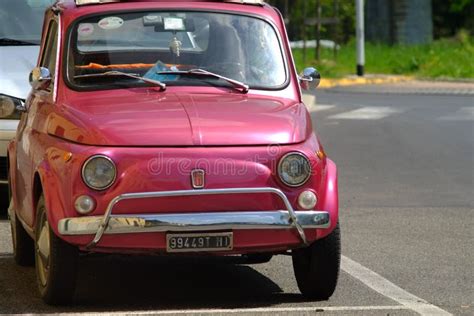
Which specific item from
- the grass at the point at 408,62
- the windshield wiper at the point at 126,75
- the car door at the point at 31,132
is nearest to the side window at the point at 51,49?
the car door at the point at 31,132

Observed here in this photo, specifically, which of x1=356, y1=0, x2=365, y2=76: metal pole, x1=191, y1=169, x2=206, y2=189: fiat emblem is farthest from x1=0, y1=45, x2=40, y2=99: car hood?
x1=356, y1=0, x2=365, y2=76: metal pole

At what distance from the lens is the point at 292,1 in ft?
182

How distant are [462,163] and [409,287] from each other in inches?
313

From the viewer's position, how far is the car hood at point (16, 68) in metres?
12.2

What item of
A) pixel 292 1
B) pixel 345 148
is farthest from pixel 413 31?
pixel 345 148

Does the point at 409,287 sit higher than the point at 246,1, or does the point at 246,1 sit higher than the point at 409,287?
the point at 246,1

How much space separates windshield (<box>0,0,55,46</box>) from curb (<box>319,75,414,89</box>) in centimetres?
1749

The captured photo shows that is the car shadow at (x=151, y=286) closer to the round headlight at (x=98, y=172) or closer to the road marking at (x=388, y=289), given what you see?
the road marking at (x=388, y=289)

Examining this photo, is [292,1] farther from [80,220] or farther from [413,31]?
[80,220]

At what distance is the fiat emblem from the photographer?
776 centimetres

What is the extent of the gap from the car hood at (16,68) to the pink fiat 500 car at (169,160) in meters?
3.23

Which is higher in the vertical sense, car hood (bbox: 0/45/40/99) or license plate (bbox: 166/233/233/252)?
license plate (bbox: 166/233/233/252)

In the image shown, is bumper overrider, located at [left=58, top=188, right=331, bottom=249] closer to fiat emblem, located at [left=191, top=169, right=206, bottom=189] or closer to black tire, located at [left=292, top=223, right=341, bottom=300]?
fiat emblem, located at [left=191, top=169, right=206, bottom=189]

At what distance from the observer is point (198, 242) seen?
7797 mm
